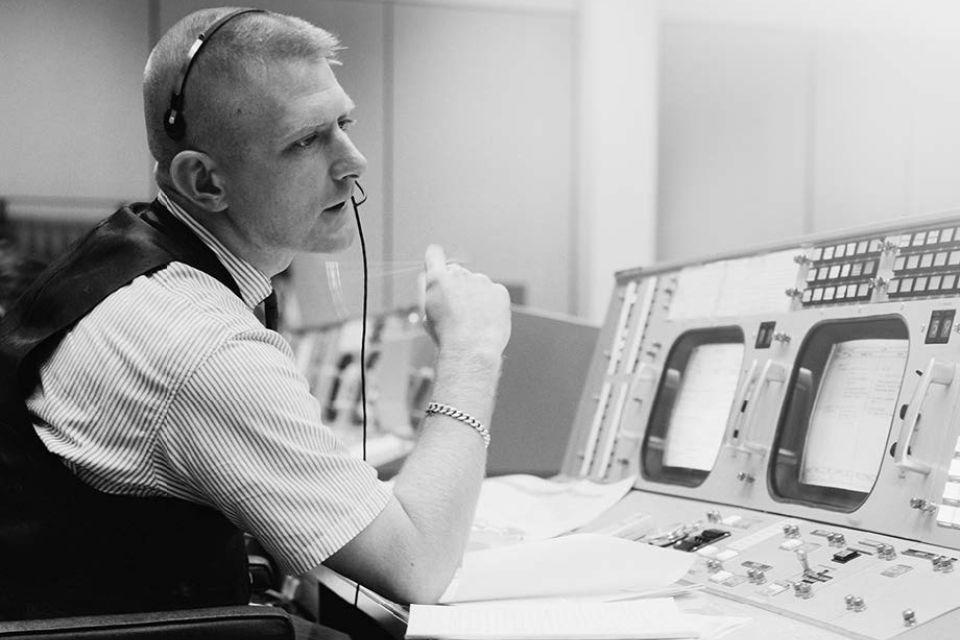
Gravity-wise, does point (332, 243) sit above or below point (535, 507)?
above

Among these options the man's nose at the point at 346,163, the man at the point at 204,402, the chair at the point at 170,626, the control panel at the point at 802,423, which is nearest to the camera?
the chair at the point at 170,626

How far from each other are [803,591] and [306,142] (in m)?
0.71

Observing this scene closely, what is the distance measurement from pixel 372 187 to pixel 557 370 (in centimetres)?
281

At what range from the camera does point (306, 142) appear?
1.14 m

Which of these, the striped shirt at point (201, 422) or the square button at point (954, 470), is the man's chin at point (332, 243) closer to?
the striped shirt at point (201, 422)

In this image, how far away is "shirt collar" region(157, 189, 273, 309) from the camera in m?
1.16

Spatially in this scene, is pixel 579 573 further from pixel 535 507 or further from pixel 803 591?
pixel 535 507

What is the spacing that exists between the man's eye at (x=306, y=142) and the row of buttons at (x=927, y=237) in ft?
2.37

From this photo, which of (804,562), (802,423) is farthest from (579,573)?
(802,423)

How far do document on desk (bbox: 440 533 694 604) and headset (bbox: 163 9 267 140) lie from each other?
1.92 ft

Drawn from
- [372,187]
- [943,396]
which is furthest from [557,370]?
[372,187]

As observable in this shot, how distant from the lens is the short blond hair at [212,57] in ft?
3.58

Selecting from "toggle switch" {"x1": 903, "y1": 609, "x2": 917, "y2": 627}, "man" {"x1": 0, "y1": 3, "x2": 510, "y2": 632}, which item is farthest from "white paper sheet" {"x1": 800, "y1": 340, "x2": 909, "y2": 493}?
"man" {"x1": 0, "y1": 3, "x2": 510, "y2": 632}

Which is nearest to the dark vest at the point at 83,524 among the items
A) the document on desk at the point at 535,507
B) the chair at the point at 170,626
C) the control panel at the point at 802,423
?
the chair at the point at 170,626
